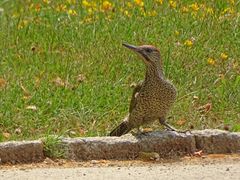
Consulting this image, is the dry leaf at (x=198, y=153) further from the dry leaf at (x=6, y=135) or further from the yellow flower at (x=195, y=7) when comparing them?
the yellow flower at (x=195, y=7)

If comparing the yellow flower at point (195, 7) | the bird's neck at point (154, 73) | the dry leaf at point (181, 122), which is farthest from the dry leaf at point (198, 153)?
the yellow flower at point (195, 7)

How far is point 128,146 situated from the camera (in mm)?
7645

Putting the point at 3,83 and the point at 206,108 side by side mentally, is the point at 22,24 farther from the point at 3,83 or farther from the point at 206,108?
the point at 206,108

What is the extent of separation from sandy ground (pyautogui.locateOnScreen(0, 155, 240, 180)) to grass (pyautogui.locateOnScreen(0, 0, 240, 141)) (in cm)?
59

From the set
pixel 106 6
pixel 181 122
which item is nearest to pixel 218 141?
pixel 181 122

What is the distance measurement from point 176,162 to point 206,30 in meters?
2.71

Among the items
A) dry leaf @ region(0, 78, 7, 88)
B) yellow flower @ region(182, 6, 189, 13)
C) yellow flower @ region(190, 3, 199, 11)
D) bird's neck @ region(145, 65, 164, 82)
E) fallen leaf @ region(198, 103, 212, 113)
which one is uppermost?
yellow flower @ region(190, 3, 199, 11)

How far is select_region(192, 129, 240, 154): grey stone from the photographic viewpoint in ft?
25.5

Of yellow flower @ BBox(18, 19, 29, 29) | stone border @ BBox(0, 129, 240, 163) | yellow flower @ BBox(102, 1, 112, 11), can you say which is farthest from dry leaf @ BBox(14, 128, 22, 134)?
→ yellow flower @ BBox(102, 1, 112, 11)

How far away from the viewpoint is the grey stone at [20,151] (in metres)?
7.36

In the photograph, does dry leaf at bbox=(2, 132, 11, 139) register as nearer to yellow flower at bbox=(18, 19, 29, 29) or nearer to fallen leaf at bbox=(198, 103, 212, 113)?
fallen leaf at bbox=(198, 103, 212, 113)

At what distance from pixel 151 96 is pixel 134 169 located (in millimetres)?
847

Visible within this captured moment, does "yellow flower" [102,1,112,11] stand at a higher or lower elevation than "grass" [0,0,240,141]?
higher

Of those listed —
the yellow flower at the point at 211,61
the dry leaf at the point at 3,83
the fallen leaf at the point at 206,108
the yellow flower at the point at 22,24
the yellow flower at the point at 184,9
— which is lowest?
the fallen leaf at the point at 206,108
